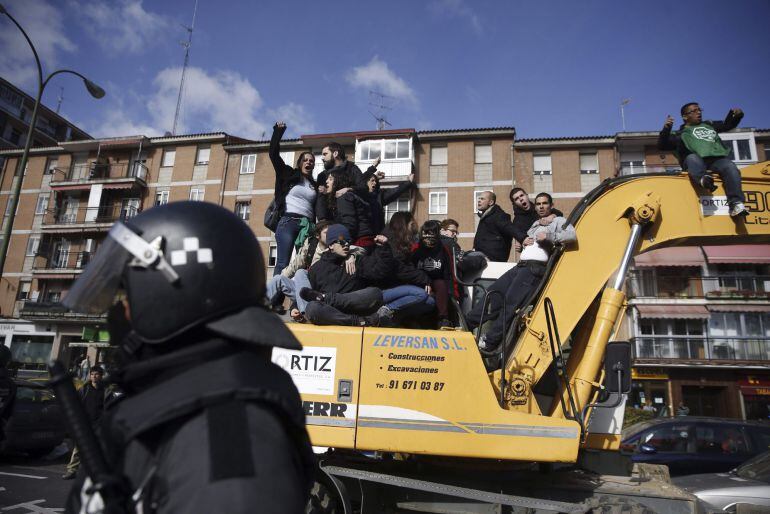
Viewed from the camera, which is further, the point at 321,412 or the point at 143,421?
the point at 321,412

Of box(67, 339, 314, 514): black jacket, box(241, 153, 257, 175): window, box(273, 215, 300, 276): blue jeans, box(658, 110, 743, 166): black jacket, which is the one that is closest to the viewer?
box(67, 339, 314, 514): black jacket

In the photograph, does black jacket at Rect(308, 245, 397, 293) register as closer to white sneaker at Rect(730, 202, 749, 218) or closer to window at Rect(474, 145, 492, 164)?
white sneaker at Rect(730, 202, 749, 218)

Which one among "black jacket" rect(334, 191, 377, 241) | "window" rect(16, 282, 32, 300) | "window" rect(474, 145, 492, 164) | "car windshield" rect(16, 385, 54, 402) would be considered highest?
"window" rect(474, 145, 492, 164)

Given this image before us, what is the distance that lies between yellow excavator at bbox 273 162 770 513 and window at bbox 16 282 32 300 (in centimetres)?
4234

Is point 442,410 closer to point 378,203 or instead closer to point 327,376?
point 327,376

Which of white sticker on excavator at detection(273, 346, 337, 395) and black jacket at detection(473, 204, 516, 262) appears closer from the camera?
white sticker on excavator at detection(273, 346, 337, 395)

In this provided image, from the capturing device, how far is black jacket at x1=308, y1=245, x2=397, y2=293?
188 inches

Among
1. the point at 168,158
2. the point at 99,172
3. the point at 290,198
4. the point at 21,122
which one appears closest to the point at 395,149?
the point at 168,158

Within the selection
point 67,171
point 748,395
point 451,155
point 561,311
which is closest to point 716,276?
point 748,395

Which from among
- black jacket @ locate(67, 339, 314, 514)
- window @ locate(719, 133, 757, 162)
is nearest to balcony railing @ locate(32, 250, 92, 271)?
black jacket @ locate(67, 339, 314, 514)

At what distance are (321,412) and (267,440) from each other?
3.00 m

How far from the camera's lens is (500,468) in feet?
13.4

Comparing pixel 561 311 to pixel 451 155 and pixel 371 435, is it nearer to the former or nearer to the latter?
pixel 371 435

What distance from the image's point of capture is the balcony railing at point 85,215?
37.2m
